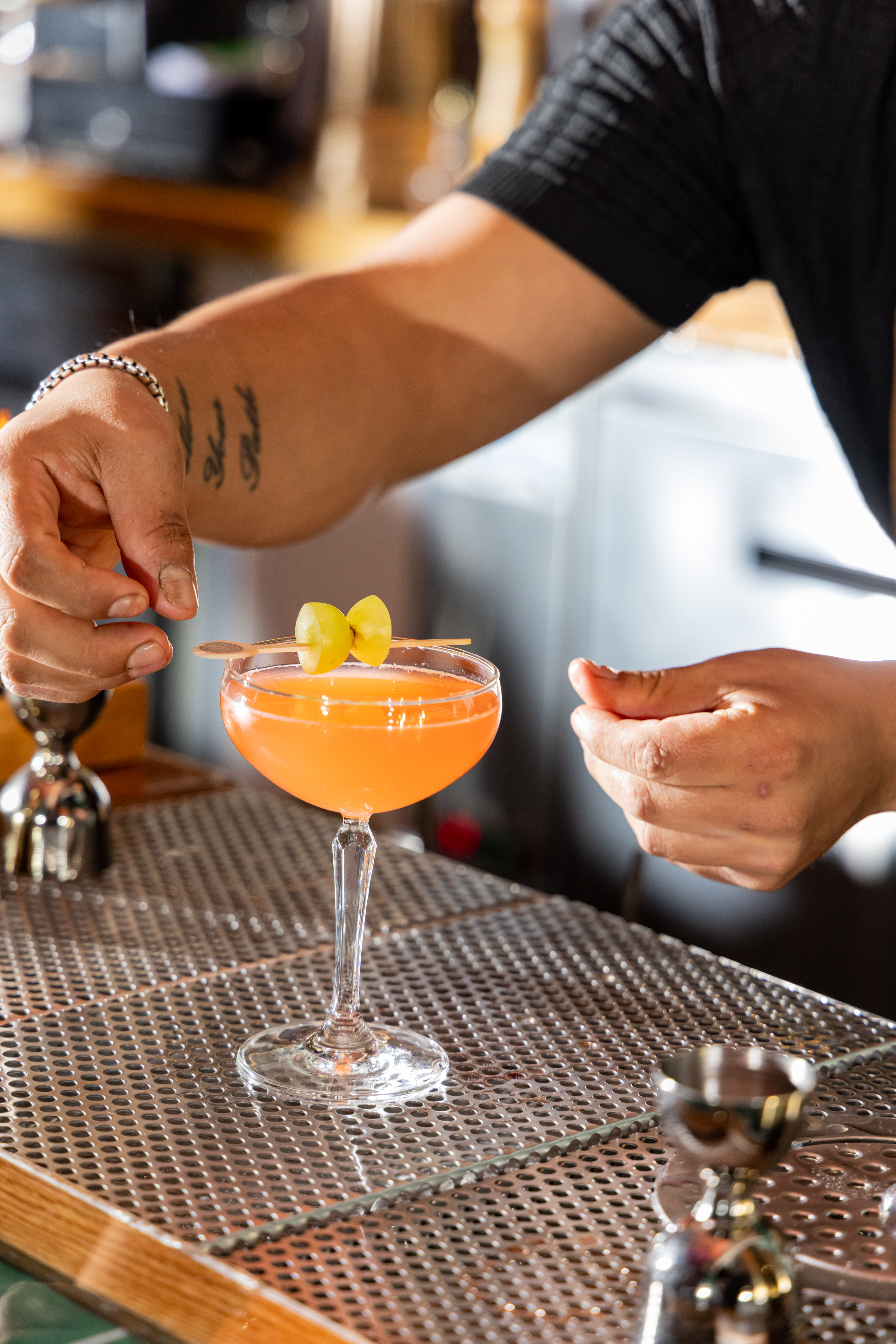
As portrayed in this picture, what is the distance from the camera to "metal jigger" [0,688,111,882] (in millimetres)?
1220

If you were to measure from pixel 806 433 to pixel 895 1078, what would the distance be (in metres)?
1.36

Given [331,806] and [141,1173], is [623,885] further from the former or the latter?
[141,1173]

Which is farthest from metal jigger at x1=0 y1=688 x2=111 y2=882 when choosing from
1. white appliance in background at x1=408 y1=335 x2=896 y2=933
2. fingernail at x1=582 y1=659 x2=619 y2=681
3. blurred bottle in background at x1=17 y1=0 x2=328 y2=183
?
blurred bottle in background at x1=17 y1=0 x2=328 y2=183

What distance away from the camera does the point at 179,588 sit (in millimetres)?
1017

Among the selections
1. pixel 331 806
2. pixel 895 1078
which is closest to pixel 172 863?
pixel 331 806

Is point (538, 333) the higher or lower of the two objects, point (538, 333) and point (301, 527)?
the higher

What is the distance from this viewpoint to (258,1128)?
34.6 inches

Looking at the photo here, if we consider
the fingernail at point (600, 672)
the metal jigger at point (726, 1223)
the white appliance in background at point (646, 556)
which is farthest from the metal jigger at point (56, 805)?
the white appliance in background at point (646, 556)

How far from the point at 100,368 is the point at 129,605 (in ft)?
0.83

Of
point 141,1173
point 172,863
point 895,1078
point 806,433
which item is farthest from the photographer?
point 806,433

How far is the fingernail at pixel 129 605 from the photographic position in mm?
988

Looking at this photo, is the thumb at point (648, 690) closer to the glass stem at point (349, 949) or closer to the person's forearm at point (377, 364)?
the glass stem at point (349, 949)

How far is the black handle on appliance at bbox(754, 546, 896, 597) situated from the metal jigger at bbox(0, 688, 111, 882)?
1.20 meters

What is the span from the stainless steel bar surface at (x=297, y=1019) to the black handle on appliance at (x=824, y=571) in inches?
40.8
